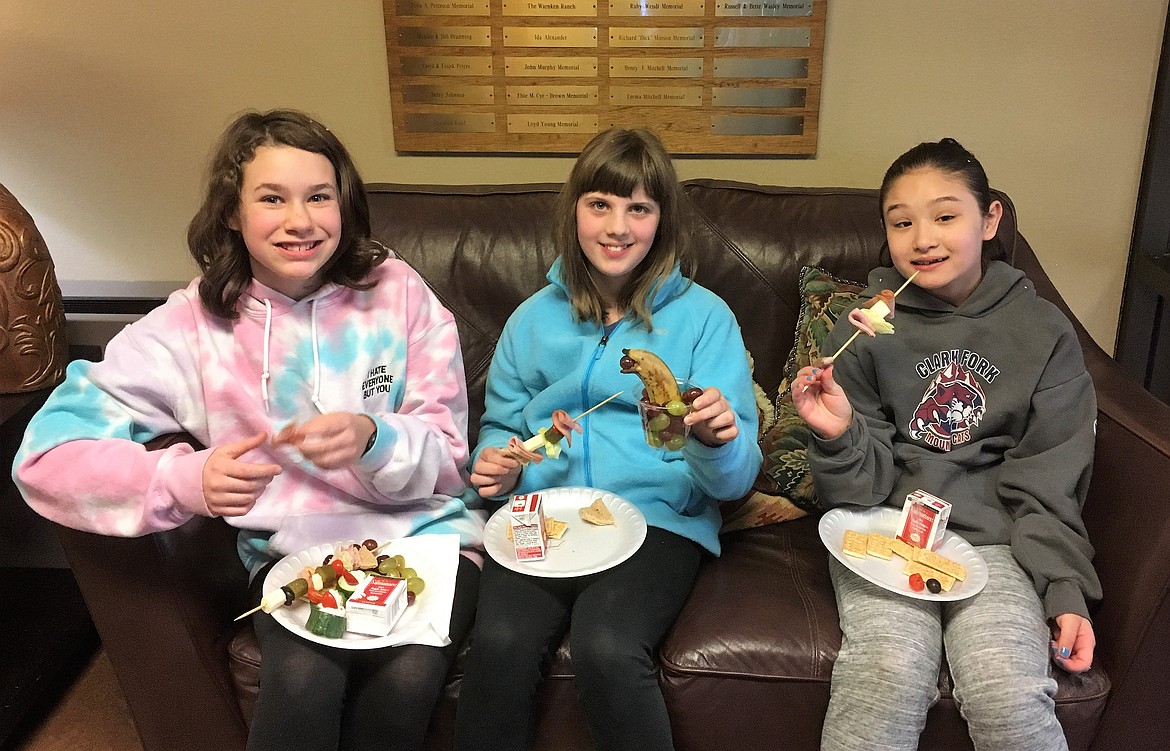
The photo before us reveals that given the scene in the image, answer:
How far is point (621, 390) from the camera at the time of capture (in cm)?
162

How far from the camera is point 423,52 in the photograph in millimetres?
2227

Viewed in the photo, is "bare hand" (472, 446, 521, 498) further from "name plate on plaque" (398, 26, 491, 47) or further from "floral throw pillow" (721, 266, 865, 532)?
"name plate on plaque" (398, 26, 491, 47)

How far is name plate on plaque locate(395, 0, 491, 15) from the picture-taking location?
7.12 feet

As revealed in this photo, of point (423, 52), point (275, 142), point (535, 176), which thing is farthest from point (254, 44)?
point (275, 142)

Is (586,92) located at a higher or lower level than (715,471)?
higher

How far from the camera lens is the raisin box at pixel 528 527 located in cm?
141

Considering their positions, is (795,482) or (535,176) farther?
(535,176)

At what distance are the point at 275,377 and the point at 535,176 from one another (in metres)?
1.11

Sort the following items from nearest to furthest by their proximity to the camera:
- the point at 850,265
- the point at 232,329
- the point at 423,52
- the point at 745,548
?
the point at 232,329, the point at 745,548, the point at 850,265, the point at 423,52

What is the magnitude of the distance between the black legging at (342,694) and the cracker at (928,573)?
0.78 m

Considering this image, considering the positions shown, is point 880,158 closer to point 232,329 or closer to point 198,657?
point 232,329

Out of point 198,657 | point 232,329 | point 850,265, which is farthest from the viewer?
point 850,265

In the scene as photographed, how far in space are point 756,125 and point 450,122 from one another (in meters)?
0.84

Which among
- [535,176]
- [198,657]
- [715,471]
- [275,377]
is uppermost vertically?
[535,176]
